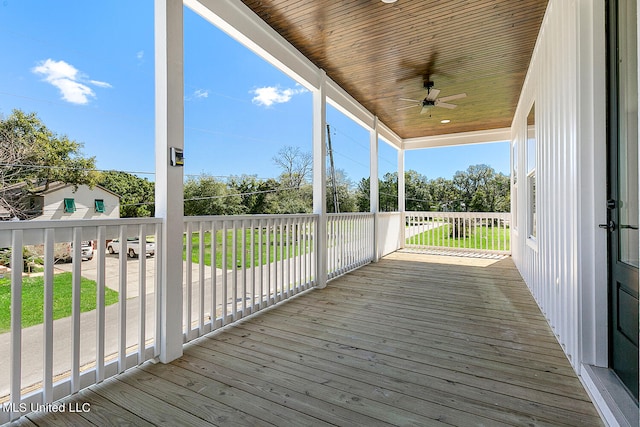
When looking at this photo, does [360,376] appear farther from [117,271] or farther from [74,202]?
[74,202]

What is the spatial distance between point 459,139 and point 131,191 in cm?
670

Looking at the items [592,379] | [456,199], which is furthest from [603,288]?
[456,199]

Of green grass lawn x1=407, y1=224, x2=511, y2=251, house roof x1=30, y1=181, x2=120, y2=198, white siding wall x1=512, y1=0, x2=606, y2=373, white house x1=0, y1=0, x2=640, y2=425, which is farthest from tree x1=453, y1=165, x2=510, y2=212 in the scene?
house roof x1=30, y1=181, x2=120, y2=198

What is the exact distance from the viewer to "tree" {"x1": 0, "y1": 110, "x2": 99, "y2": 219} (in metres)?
1.42

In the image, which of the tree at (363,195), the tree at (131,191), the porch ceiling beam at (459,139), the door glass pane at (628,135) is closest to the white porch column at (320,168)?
the tree at (131,191)

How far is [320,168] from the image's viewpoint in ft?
12.2

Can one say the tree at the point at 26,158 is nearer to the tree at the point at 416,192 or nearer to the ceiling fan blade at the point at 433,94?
the ceiling fan blade at the point at 433,94

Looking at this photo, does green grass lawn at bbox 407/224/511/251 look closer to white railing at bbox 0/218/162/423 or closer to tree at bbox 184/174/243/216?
Result: tree at bbox 184/174/243/216

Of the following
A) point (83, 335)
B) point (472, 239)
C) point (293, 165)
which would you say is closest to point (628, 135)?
point (83, 335)

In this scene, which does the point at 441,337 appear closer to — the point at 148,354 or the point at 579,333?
the point at 579,333

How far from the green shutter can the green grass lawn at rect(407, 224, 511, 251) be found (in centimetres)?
691

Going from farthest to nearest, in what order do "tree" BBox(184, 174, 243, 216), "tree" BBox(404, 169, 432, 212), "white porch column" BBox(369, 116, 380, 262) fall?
"tree" BBox(404, 169, 432, 212)
"white porch column" BBox(369, 116, 380, 262)
"tree" BBox(184, 174, 243, 216)

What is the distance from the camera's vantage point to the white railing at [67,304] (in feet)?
4.55

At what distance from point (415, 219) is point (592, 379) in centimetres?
593
